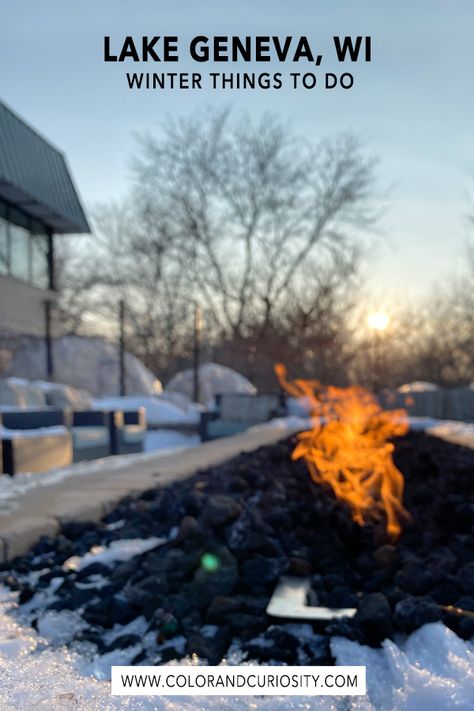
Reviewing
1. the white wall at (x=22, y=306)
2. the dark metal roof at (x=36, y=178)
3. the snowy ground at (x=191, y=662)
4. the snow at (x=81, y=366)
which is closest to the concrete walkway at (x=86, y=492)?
the snowy ground at (x=191, y=662)

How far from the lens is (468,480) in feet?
16.7

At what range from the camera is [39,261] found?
60.5 ft

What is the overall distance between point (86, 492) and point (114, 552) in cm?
156

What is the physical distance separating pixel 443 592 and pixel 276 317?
2860 cm

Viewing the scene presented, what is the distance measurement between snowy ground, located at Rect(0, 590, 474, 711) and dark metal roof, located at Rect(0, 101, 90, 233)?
42.9 ft

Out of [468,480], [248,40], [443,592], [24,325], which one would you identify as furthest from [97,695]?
[24,325]

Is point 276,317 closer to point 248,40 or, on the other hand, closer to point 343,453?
point 343,453

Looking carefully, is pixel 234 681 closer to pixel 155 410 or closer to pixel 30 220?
pixel 155 410

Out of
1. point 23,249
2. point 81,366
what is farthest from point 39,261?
point 81,366

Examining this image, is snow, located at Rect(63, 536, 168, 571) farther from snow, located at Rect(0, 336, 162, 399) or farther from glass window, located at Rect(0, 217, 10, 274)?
snow, located at Rect(0, 336, 162, 399)

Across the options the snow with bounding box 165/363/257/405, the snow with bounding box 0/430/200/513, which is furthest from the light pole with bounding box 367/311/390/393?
the snow with bounding box 0/430/200/513

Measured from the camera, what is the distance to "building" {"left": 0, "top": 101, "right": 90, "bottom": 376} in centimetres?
1518

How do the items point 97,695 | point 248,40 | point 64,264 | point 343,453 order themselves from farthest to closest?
point 64,264 → point 343,453 → point 248,40 → point 97,695

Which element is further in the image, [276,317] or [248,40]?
[276,317]
